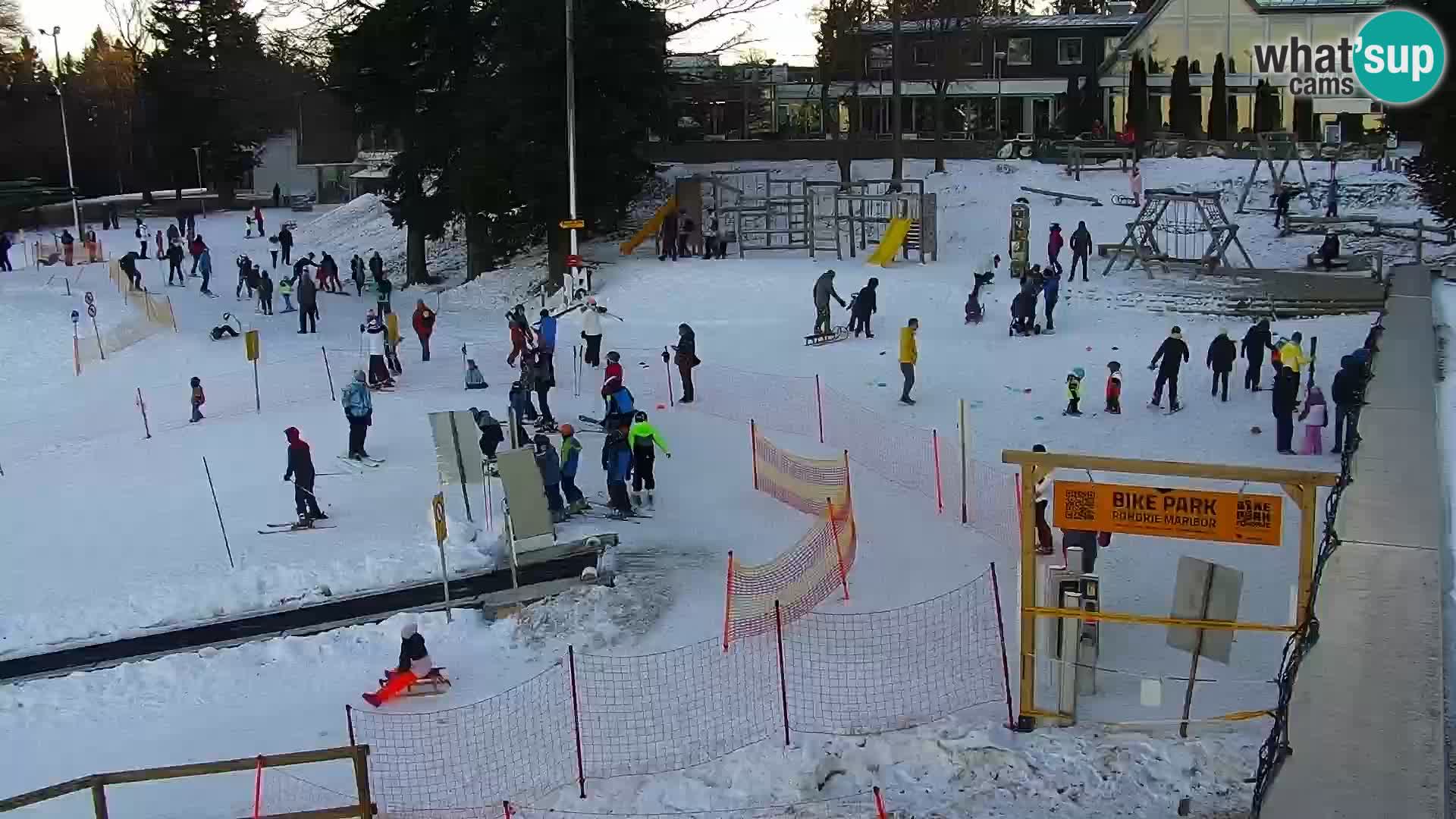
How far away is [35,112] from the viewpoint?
76812 mm

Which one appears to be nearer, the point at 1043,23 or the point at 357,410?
the point at 357,410

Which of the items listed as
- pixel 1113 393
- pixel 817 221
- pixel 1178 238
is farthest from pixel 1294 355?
pixel 817 221

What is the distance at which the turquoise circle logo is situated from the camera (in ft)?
73.9

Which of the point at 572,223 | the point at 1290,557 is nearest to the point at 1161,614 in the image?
the point at 1290,557

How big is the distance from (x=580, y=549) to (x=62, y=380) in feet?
60.2

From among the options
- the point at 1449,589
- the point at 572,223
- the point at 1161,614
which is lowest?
the point at 1161,614

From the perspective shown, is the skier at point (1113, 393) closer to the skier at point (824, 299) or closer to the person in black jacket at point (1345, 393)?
the person in black jacket at point (1345, 393)

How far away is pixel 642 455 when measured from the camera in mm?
17609

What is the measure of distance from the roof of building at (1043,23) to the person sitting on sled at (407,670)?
144 ft

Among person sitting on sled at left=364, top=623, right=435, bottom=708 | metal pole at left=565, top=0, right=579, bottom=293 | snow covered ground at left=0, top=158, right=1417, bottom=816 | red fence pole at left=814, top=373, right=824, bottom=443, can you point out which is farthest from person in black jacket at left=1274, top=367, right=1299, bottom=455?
metal pole at left=565, top=0, right=579, bottom=293

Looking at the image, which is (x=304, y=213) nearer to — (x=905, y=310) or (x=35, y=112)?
(x=35, y=112)

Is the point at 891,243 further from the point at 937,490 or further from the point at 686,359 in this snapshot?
the point at 937,490

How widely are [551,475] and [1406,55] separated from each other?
17.0 m

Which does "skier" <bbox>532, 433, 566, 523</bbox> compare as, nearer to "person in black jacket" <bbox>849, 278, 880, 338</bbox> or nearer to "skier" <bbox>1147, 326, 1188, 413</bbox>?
"skier" <bbox>1147, 326, 1188, 413</bbox>
